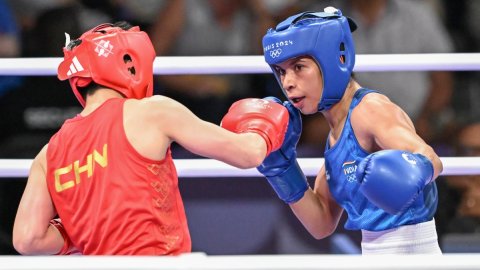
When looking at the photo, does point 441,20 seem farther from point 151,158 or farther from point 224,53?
point 151,158

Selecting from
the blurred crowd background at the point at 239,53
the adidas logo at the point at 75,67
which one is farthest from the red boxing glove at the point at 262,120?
the blurred crowd background at the point at 239,53

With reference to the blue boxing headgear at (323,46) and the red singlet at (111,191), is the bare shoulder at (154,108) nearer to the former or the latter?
the red singlet at (111,191)

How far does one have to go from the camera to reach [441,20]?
4.50 m

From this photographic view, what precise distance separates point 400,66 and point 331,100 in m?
0.36

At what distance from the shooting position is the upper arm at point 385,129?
7.88 ft

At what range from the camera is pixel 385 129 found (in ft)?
8.06

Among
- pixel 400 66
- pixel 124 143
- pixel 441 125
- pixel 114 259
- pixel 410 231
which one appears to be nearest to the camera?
pixel 114 259

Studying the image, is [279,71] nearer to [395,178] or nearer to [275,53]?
[275,53]

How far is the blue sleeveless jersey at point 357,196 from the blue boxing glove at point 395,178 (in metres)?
0.29

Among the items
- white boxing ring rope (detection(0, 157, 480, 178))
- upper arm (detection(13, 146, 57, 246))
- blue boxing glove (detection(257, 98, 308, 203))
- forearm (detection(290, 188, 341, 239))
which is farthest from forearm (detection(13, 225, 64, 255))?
forearm (detection(290, 188, 341, 239))

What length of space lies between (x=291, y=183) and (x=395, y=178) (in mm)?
627

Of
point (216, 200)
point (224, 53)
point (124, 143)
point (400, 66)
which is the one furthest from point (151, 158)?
point (224, 53)

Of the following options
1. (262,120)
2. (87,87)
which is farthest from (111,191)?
(262,120)

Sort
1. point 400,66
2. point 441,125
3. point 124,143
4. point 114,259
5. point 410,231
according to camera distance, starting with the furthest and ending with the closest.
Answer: point 441,125 < point 400,66 < point 410,231 < point 124,143 < point 114,259
